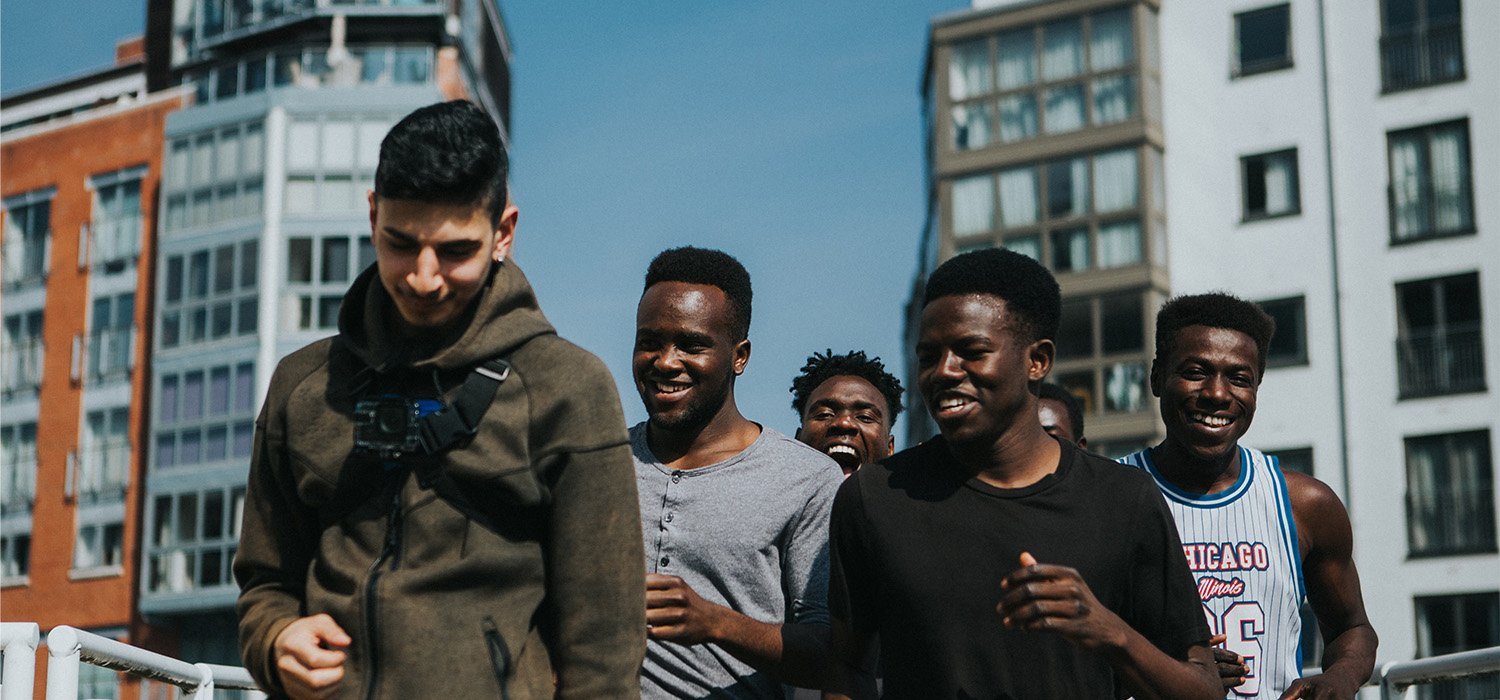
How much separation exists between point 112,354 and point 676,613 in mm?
42963

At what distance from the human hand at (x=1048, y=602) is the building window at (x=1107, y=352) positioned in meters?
30.8

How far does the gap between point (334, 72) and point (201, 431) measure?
9262 millimetres

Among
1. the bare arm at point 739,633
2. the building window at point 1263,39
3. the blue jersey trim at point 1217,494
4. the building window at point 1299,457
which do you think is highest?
the building window at point 1263,39

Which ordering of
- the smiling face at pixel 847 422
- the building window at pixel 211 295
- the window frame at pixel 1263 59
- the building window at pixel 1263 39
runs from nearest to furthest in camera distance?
Result: the smiling face at pixel 847 422 < the window frame at pixel 1263 59 < the building window at pixel 1263 39 < the building window at pixel 211 295

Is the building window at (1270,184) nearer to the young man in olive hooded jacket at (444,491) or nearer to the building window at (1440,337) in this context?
the building window at (1440,337)

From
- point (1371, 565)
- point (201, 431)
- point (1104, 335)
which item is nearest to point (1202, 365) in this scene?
point (1371, 565)

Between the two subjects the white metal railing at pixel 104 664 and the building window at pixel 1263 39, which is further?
the building window at pixel 1263 39

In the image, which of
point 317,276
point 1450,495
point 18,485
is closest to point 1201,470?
point 1450,495

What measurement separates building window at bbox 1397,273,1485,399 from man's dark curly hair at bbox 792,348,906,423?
26.4 m

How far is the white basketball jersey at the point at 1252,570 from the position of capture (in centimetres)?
527

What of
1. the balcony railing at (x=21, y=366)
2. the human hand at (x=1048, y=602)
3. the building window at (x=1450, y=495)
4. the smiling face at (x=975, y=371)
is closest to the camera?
the human hand at (x=1048, y=602)

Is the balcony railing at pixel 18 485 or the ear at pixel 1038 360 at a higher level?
the balcony railing at pixel 18 485

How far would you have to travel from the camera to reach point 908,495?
4.26m

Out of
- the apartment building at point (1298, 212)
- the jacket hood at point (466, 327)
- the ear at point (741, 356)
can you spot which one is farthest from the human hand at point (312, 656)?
the apartment building at point (1298, 212)
